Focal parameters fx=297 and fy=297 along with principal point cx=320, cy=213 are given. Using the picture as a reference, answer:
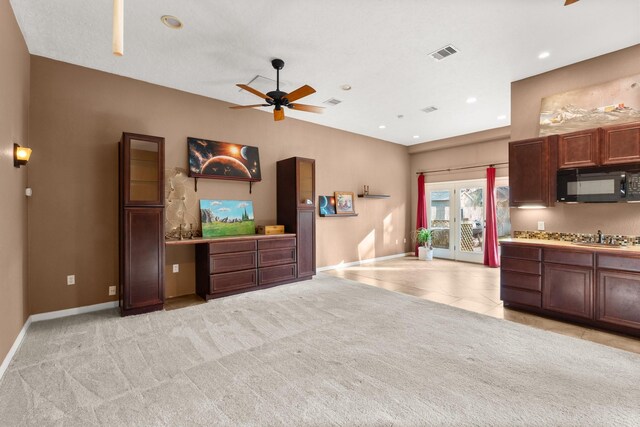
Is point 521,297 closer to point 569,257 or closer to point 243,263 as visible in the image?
point 569,257

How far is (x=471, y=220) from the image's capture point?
7.85 m

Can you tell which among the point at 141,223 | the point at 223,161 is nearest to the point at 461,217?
the point at 223,161

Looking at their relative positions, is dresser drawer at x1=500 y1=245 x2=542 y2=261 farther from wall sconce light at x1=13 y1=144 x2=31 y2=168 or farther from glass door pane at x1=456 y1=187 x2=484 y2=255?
wall sconce light at x1=13 y1=144 x2=31 y2=168

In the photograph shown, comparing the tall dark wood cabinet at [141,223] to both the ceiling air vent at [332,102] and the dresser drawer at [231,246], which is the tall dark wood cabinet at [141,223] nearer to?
the dresser drawer at [231,246]

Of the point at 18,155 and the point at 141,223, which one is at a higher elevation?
the point at 18,155

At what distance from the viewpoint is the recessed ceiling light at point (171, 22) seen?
3021mm

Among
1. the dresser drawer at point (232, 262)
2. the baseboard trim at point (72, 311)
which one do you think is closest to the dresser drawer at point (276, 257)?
the dresser drawer at point (232, 262)

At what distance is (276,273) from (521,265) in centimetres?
375

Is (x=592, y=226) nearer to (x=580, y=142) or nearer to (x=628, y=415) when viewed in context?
(x=580, y=142)

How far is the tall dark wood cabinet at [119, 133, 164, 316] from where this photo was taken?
12.6ft

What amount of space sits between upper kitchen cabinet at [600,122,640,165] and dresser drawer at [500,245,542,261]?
128 centimetres

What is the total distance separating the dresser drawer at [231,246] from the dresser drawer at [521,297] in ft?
12.6

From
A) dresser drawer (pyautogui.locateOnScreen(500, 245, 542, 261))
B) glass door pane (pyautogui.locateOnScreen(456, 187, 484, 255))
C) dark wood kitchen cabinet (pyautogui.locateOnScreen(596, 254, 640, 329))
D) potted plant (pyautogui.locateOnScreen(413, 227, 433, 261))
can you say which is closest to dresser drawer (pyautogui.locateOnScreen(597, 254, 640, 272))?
dark wood kitchen cabinet (pyautogui.locateOnScreen(596, 254, 640, 329))

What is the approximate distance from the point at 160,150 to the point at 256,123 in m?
2.05
